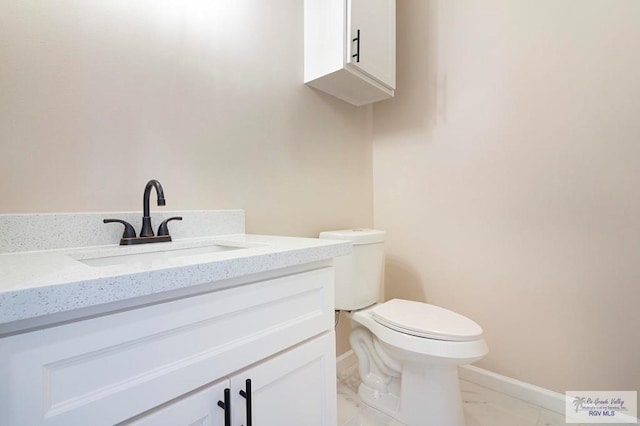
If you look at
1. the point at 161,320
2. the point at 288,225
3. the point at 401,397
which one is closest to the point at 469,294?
the point at 401,397

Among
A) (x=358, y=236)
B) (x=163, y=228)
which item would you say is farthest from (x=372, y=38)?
(x=163, y=228)

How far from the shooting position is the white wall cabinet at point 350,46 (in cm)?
128

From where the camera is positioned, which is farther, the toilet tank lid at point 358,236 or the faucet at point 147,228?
the toilet tank lid at point 358,236

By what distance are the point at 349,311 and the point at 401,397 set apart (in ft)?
1.32

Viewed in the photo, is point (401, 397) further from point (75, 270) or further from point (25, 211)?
point (25, 211)

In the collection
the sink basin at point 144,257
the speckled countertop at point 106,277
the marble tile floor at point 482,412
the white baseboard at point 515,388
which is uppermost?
the speckled countertop at point 106,277

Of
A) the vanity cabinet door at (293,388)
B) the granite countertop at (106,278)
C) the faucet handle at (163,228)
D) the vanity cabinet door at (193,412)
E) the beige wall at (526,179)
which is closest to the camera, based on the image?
the granite countertop at (106,278)

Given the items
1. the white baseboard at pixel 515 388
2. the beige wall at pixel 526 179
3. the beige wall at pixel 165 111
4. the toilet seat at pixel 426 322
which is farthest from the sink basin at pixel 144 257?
the white baseboard at pixel 515 388

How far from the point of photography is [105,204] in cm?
86

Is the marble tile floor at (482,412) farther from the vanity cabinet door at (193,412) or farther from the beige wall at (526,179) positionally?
the vanity cabinet door at (193,412)

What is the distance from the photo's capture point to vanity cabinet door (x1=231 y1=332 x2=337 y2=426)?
58 cm

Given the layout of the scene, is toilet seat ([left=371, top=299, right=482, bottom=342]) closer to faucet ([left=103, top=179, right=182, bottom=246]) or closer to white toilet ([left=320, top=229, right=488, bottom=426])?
white toilet ([left=320, top=229, right=488, bottom=426])

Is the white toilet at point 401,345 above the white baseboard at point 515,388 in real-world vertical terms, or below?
above

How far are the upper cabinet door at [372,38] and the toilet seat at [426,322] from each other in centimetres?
108
